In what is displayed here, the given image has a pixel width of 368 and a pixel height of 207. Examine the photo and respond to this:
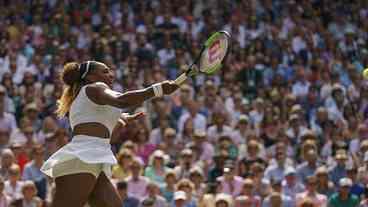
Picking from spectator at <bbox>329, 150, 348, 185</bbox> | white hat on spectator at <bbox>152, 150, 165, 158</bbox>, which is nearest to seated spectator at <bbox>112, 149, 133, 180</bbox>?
white hat on spectator at <bbox>152, 150, 165, 158</bbox>

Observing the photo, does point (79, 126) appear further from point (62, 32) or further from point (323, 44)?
point (323, 44)

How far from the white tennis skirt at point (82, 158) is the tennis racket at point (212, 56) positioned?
909mm

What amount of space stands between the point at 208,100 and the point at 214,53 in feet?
24.9

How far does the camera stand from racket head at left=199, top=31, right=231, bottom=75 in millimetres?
Result: 7758

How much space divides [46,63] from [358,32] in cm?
686

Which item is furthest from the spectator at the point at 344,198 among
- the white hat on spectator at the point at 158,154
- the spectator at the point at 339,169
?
the white hat on spectator at the point at 158,154

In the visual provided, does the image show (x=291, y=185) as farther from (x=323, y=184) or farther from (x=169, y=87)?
(x=169, y=87)

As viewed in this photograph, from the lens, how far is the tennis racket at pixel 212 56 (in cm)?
773

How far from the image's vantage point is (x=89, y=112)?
25.3 ft

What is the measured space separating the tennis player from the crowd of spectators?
3.80 meters

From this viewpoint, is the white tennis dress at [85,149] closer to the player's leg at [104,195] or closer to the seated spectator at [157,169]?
the player's leg at [104,195]

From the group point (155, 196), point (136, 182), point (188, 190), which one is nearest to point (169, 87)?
point (155, 196)

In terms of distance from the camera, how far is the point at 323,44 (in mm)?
18891

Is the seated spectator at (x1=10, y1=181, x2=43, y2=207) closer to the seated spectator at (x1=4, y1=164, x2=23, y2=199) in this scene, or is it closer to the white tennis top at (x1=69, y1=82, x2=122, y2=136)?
the seated spectator at (x1=4, y1=164, x2=23, y2=199)
